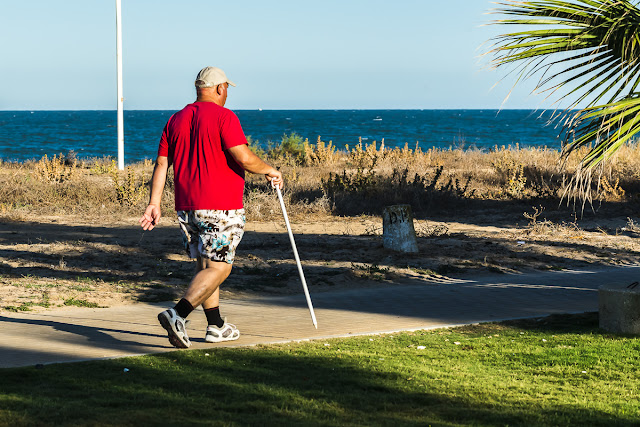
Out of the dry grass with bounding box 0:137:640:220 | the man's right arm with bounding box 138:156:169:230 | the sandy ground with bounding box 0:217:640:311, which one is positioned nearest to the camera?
the man's right arm with bounding box 138:156:169:230

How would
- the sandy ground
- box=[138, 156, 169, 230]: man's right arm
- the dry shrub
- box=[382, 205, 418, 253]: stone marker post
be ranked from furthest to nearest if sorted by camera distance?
the dry shrub, box=[382, 205, 418, 253]: stone marker post, the sandy ground, box=[138, 156, 169, 230]: man's right arm

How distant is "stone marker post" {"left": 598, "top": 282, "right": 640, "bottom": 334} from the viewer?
21.5 feet

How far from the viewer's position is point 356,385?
5012mm

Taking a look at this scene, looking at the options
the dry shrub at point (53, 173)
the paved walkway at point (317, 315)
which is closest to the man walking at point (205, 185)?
the paved walkway at point (317, 315)

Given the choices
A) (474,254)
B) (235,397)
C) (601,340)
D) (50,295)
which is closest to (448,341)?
(601,340)

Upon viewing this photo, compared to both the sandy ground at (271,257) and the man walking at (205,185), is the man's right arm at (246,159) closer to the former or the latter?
the man walking at (205,185)

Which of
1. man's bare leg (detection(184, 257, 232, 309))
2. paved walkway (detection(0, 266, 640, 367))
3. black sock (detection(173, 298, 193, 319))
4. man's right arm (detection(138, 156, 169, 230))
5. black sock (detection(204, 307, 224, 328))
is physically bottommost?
paved walkway (detection(0, 266, 640, 367))

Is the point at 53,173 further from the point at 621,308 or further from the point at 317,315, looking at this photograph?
the point at 621,308

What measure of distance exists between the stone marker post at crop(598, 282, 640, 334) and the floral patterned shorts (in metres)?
3.06

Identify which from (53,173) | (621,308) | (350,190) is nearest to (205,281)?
(621,308)

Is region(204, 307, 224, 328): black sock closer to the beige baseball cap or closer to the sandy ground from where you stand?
the beige baseball cap

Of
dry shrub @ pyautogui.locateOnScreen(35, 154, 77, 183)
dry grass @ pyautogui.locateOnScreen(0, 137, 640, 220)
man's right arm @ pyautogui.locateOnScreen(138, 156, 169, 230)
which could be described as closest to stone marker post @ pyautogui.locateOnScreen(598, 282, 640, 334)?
man's right arm @ pyautogui.locateOnScreen(138, 156, 169, 230)

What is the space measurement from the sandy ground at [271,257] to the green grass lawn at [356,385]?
270 cm

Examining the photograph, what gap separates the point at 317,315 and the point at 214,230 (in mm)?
1906
